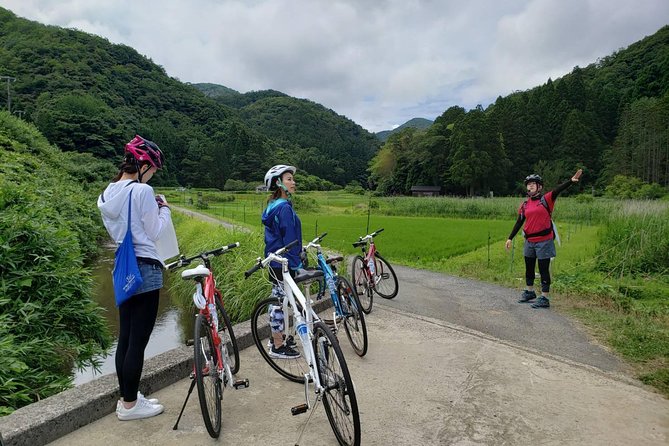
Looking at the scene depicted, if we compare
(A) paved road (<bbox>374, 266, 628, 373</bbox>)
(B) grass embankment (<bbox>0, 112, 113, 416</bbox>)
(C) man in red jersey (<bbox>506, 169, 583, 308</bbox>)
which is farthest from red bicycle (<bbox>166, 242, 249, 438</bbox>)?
(C) man in red jersey (<bbox>506, 169, 583, 308</bbox>)

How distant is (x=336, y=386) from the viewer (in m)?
2.46

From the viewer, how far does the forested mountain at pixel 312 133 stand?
86438 mm

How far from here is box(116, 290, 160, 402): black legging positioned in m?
2.71

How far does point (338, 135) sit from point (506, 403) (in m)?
113

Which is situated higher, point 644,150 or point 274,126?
point 274,126

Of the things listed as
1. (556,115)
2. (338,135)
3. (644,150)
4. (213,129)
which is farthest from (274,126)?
(644,150)

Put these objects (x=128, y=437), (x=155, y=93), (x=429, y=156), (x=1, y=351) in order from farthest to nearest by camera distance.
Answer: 1. (x=155, y=93)
2. (x=429, y=156)
3. (x=1, y=351)
4. (x=128, y=437)

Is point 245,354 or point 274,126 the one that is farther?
point 274,126

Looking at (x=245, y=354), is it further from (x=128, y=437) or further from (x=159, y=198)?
(x=159, y=198)

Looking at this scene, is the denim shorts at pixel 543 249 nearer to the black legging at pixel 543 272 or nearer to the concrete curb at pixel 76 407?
the black legging at pixel 543 272

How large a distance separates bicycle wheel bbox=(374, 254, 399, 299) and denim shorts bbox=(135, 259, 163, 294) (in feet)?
12.6

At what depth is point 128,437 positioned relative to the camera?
8.72 ft

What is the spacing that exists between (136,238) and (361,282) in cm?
373

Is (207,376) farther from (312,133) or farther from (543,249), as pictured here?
(312,133)
